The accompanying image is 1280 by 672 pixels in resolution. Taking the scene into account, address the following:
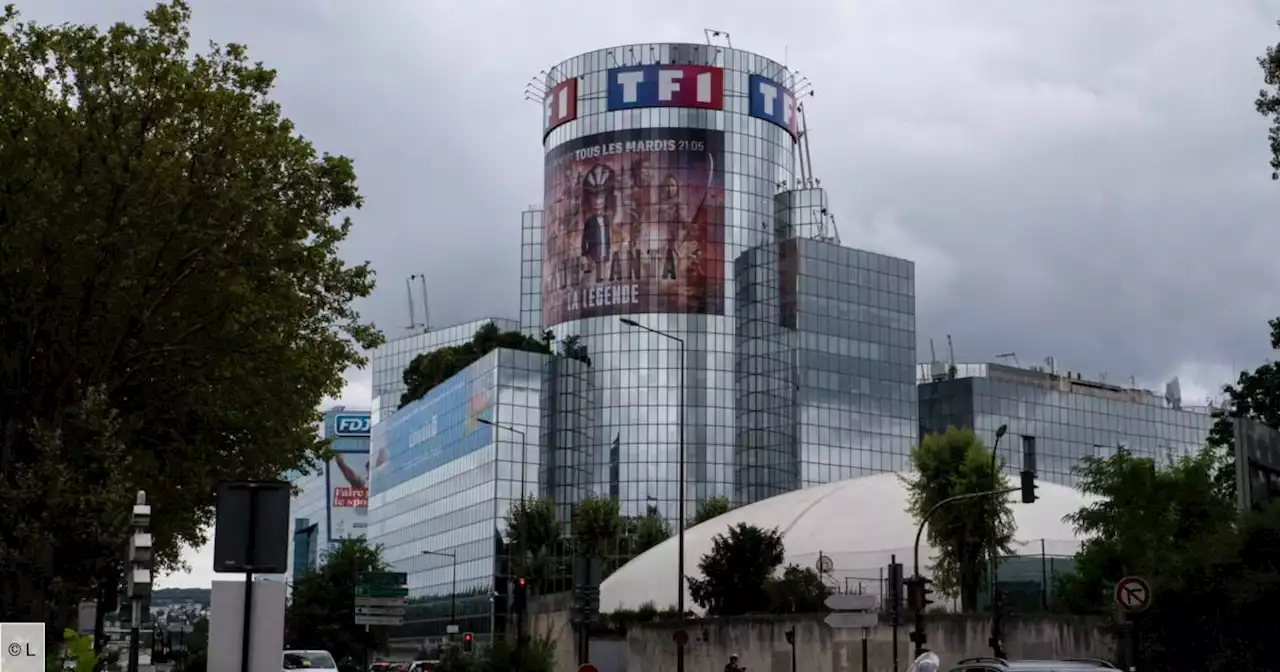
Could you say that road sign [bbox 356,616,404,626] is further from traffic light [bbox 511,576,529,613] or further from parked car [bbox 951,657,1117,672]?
parked car [bbox 951,657,1117,672]

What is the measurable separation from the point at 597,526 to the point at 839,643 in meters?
59.2

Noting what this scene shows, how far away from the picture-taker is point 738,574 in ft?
211

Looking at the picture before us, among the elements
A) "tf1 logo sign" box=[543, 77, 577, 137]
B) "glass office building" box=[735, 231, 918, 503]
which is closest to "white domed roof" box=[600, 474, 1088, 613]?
"glass office building" box=[735, 231, 918, 503]

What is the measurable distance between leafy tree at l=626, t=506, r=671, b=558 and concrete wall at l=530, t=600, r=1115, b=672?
200ft

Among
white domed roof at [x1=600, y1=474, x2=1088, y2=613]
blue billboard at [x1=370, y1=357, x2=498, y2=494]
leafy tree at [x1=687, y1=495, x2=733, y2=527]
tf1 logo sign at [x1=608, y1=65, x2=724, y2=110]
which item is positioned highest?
tf1 logo sign at [x1=608, y1=65, x2=724, y2=110]

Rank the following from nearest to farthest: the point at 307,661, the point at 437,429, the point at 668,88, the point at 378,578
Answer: the point at 307,661 < the point at 378,578 < the point at 668,88 < the point at 437,429

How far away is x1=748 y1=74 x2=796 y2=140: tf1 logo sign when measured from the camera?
144 meters

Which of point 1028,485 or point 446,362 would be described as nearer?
point 1028,485

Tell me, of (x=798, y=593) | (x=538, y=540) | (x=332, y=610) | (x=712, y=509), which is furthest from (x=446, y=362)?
(x=798, y=593)

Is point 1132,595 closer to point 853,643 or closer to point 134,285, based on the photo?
point 134,285

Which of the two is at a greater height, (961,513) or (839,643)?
(961,513)

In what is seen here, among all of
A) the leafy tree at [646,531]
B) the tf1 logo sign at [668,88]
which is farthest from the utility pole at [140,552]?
the tf1 logo sign at [668,88]

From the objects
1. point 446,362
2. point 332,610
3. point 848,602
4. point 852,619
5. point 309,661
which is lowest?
point 309,661

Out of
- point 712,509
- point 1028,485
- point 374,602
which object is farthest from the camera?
point 712,509
